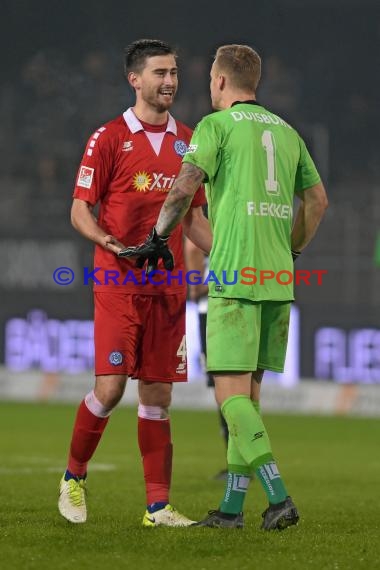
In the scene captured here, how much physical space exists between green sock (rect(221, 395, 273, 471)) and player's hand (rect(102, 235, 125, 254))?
0.93 meters

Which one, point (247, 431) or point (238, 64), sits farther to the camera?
point (238, 64)

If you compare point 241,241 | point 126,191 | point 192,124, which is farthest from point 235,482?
point 192,124

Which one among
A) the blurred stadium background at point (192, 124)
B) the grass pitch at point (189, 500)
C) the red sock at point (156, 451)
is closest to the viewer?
the grass pitch at point (189, 500)

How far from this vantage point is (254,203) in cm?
586

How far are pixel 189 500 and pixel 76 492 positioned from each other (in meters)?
1.70

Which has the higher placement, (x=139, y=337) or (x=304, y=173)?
(x=304, y=173)

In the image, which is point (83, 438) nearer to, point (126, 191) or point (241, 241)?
point (126, 191)

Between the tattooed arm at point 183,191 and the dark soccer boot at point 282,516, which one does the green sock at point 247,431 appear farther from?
the tattooed arm at point 183,191

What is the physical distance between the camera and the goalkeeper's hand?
5957mm

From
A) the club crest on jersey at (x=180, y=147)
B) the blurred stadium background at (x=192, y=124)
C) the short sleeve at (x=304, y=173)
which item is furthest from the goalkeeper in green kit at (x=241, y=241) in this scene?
the blurred stadium background at (x=192, y=124)

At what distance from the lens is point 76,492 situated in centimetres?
639

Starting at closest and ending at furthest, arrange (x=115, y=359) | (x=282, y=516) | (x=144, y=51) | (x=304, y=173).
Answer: (x=282, y=516) → (x=304, y=173) → (x=115, y=359) → (x=144, y=51)

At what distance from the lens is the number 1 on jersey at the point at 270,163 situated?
19.4 feet

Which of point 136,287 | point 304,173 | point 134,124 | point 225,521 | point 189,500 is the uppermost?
point 134,124
